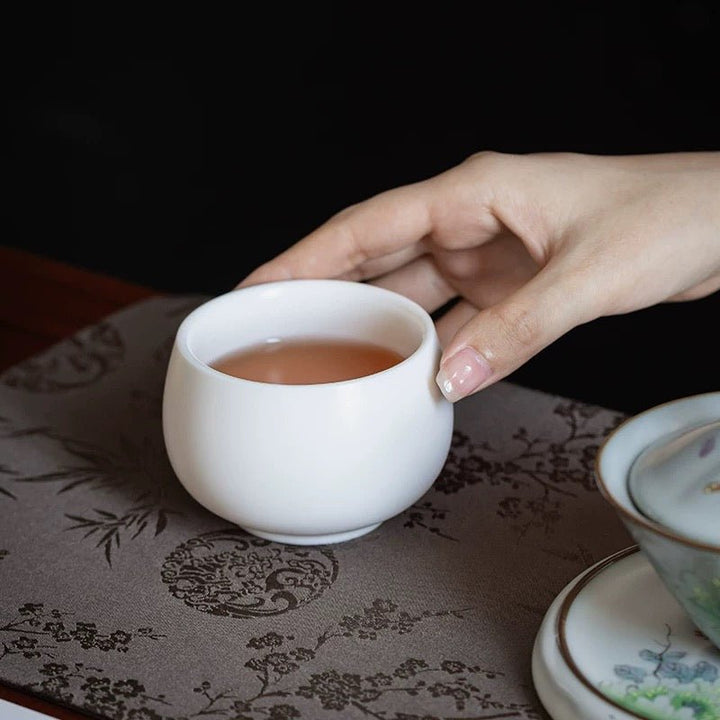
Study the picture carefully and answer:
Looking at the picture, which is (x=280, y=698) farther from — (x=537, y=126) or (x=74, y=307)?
(x=537, y=126)

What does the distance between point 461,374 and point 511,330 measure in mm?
43

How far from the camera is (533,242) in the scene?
30.6 inches

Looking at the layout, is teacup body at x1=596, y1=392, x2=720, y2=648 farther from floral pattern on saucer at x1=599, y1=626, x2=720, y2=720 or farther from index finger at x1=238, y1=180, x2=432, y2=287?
index finger at x1=238, y1=180, x2=432, y2=287

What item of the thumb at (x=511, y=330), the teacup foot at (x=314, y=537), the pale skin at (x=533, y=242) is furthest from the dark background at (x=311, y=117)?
the teacup foot at (x=314, y=537)

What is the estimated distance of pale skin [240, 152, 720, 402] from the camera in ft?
2.23

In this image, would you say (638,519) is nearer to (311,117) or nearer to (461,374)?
(461,374)

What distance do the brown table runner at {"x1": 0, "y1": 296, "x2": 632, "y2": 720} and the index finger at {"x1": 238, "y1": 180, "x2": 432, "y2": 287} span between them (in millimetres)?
131

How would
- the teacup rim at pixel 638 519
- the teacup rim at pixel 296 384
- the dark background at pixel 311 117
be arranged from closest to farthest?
the teacup rim at pixel 638 519, the teacup rim at pixel 296 384, the dark background at pixel 311 117

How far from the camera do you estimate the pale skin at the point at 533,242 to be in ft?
2.23

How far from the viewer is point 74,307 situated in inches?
41.9

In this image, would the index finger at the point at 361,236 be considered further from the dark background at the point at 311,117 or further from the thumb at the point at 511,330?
the dark background at the point at 311,117

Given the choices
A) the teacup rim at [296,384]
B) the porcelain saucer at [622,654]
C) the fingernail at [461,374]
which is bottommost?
the porcelain saucer at [622,654]

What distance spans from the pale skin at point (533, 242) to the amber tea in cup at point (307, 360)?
0.23 feet

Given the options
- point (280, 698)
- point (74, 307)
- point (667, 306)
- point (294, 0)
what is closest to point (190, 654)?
point (280, 698)
